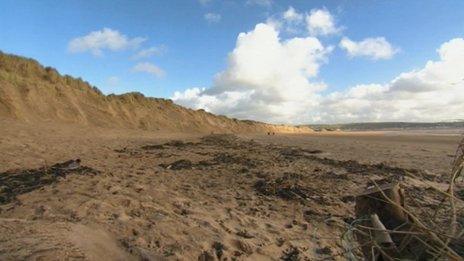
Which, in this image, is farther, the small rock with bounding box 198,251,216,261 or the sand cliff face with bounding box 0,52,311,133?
the sand cliff face with bounding box 0,52,311,133

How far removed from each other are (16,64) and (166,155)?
21195 millimetres

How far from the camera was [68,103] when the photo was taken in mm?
28438

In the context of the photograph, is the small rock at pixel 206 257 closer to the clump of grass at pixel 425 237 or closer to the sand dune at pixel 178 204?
the sand dune at pixel 178 204

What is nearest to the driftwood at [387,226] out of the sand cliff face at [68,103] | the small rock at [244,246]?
the small rock at [244,246]

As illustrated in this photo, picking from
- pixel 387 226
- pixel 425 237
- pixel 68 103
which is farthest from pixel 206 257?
pixel 68 103

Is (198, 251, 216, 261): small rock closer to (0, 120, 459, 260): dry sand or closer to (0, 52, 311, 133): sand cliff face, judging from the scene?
(0, 120, 459, 260): dry sand

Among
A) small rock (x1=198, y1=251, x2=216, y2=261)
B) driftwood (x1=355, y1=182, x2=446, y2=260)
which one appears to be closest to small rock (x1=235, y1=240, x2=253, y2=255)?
small rock (x1=198, y1=251, x2=216, y2=261)

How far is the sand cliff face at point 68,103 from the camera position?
23.9 metres

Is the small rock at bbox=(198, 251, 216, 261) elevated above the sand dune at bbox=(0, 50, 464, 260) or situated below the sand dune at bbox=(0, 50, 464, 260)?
below

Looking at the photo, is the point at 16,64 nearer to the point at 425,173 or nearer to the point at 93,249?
the point at 425,173

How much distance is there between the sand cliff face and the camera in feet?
78.5

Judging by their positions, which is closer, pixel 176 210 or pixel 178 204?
pixel 176 210

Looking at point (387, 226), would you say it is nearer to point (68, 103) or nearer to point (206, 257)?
point (206, 257)

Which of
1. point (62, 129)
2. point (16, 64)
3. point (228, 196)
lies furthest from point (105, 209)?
point (16, 64)
